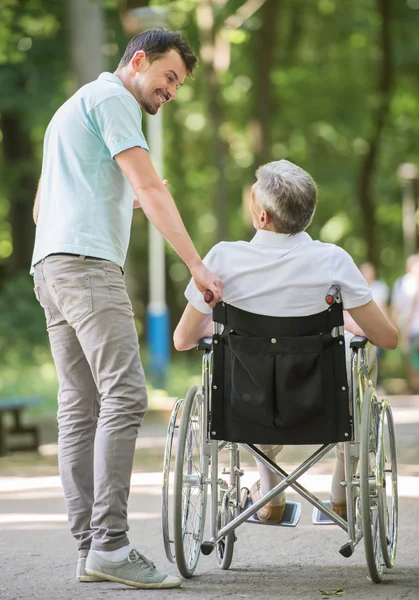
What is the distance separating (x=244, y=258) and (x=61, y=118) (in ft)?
2.91

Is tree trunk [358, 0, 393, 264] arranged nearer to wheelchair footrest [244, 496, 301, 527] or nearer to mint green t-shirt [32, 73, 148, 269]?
wheelchair footrest [244, 496, 301, 527]

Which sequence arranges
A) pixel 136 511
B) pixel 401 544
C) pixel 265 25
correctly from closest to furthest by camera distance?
pixel 401 544
pixel 136 511
pixel 265 25

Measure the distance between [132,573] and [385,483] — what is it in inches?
39.4

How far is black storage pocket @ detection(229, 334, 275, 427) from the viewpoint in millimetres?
4816

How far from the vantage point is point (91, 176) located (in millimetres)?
4914

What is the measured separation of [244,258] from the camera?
193 inches

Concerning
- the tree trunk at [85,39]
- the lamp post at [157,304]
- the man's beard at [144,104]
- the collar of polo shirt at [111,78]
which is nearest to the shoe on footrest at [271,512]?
the man's beard at [144,104]

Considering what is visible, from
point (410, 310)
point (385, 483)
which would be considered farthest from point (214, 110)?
point (385, 483)

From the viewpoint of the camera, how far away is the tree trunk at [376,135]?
25.3 metres

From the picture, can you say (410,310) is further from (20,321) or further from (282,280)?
(282,280)

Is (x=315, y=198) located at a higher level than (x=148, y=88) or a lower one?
lower

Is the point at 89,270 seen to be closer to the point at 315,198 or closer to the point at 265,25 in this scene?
the point at 315,198

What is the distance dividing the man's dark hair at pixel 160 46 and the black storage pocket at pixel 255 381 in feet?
3.62

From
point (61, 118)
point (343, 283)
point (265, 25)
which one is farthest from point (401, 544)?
point (265, 25)
